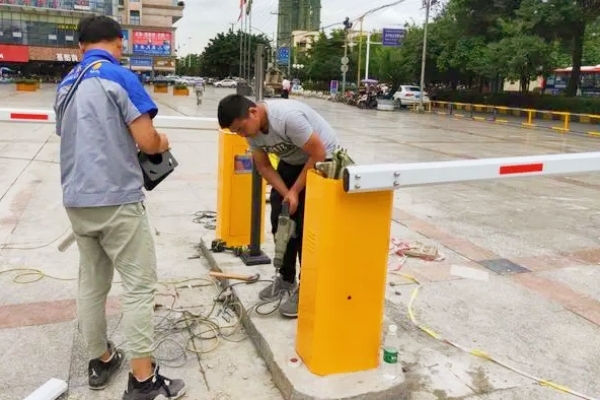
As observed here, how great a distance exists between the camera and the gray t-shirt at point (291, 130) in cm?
311

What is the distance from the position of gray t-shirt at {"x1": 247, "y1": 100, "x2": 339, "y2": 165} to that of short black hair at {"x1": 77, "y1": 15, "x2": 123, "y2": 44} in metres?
0.91

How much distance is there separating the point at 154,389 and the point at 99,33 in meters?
1.70

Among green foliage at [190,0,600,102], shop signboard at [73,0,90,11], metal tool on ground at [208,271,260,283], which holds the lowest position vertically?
metal tool on ground at [208,271,260,283]

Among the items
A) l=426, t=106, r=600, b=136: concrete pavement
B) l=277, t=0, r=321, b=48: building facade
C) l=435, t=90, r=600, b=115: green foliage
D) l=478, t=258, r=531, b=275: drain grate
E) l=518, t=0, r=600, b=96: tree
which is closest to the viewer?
l=478, t=258, r=531, b=275: drain grate

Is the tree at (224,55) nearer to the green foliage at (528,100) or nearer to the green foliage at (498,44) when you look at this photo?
the green foliage at (498,44)

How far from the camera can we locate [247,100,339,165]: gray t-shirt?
10.2 feet

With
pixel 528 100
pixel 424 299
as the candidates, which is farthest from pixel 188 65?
pixel 424 299

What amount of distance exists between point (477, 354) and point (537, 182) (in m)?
6.82

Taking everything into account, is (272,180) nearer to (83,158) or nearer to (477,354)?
(83,158)

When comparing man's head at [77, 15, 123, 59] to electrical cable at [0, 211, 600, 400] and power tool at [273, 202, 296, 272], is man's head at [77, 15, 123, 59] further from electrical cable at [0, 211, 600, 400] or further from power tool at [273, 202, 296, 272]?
electrical cable at [0, 211, 600, 400]

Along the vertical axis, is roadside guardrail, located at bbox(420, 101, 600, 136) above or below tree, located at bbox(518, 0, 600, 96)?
below

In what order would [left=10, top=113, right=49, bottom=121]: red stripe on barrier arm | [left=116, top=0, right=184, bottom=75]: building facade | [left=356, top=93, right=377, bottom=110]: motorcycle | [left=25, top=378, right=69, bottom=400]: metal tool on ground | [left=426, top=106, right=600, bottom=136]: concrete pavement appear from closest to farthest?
[left=25, top=378, right=69, bottom=400]: metal tool on ground, [left=10, top=113, right=49, bottom=121]: red stripe on barrier arm, [left=426, top=106, right=600, bottom=136]: concrete pavement, [left=356, top=93, right=377, bottom=110]: motorcycle, [left=116, top=0, right=184, bottom=75]: building facade

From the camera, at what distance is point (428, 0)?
3027cm

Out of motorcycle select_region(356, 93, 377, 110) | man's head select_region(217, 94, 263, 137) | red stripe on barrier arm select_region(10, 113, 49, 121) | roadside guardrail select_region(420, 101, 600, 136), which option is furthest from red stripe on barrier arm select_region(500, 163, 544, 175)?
motorcycle select_region(356, 93, 377, 110)
